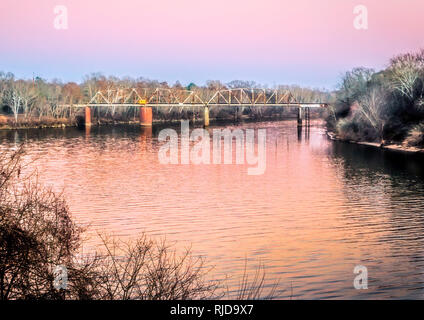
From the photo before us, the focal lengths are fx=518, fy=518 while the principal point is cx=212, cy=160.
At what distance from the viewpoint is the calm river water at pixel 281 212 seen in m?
16.0

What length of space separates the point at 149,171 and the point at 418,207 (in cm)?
1934

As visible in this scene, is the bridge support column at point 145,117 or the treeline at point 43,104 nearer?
the treeline at point 43,104

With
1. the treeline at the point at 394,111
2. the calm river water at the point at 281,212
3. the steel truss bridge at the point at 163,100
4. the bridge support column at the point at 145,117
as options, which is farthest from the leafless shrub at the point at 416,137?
the bridge support column at the point at 145,117

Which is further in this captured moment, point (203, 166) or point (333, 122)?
point (333, 122)

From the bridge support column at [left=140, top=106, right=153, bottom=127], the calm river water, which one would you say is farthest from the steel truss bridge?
the calm river water

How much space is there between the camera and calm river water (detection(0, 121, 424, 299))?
1603 centimetres

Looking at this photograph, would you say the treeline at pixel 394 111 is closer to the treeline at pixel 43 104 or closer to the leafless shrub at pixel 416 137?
the leafless shrub at pixel 416 137

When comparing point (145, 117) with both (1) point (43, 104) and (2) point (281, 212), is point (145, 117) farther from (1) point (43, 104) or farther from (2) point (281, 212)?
(2) point (281, 212)

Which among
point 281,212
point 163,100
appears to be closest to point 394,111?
point 281,212

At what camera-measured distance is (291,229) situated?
837 inches

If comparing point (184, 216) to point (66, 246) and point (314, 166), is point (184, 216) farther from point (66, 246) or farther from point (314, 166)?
point (314, 166)

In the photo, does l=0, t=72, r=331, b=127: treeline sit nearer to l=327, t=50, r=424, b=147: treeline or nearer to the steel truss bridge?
the steel truss bridge

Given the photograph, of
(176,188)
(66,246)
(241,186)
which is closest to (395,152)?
(241,186)

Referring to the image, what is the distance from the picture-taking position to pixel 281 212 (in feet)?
80.6
